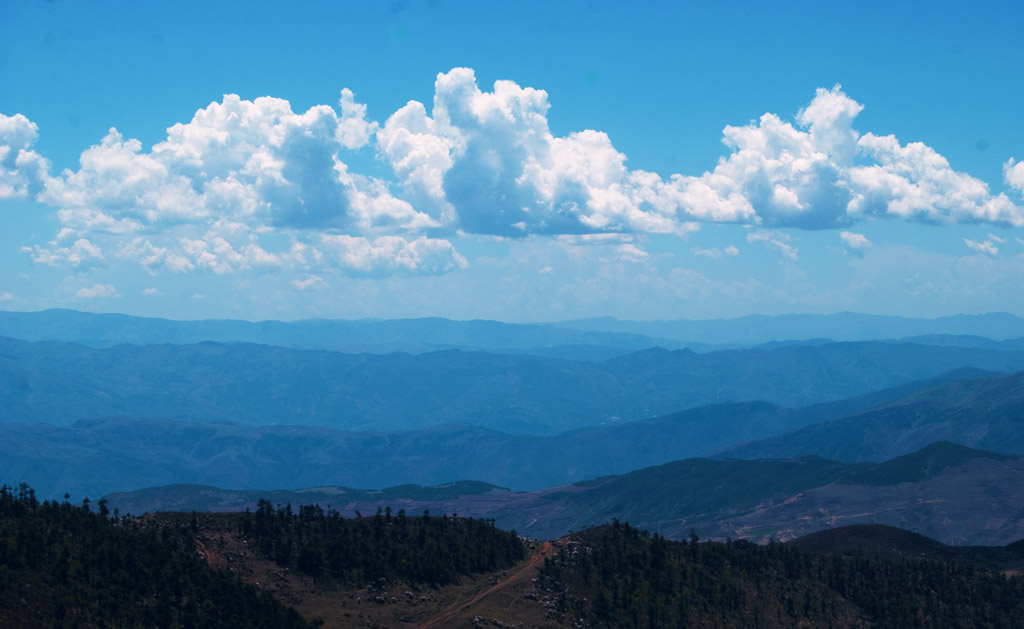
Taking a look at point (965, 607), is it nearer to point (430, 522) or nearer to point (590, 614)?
point (590, 614)

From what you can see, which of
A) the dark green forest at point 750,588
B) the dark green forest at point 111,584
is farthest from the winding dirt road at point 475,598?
the dark green forest at point 111,584

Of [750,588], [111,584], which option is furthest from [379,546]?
[750,588]

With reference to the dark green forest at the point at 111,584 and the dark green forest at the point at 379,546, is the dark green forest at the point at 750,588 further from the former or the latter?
the dark green forest at the point at 111,584

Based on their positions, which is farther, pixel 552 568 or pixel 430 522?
pixel 430 522

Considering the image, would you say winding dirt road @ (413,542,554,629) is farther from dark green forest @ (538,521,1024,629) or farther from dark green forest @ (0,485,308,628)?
dark green forest @ (0,485,308,628)

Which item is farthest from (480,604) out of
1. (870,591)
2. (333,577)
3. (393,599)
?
(870,591)
